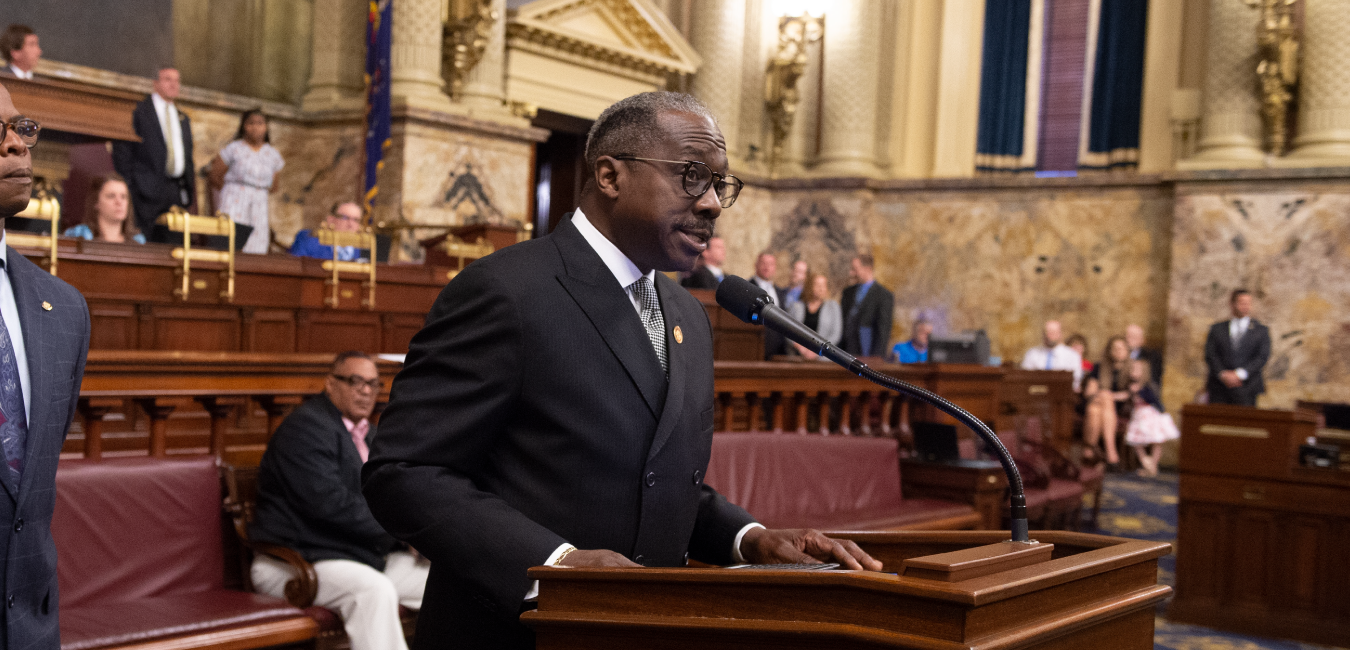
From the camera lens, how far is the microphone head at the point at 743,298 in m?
1.70

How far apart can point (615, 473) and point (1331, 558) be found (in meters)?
5.01

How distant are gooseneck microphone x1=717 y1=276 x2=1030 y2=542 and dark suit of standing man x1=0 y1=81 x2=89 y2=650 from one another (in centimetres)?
111

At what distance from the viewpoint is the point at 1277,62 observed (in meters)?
11.2

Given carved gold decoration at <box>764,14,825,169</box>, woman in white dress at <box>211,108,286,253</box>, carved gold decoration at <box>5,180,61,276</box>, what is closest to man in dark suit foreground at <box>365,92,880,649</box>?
carved gold decoration at <box>5,180,61,276</box>

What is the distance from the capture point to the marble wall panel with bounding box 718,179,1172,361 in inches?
491

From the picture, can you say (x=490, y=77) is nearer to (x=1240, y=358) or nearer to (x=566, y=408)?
(x=1240, y=358)

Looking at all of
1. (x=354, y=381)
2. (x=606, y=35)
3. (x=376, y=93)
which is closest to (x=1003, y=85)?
(x=606, y=35)

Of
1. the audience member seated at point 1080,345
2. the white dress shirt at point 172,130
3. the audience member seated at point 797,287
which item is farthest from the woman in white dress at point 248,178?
the audience member seated at point 1080,345

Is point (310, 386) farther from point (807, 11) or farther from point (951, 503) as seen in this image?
point (807, 11)

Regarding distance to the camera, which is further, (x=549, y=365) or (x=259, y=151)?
(x=259, y=151)

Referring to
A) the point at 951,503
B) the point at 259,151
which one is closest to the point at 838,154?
the point at 259,151

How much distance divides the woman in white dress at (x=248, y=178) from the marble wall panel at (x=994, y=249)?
5505 millimetres

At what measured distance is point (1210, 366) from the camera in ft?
32.0

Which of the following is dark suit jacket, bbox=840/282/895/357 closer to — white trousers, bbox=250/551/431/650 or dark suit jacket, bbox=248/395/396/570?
dark suit jacket, bbox=248/395/396/570
